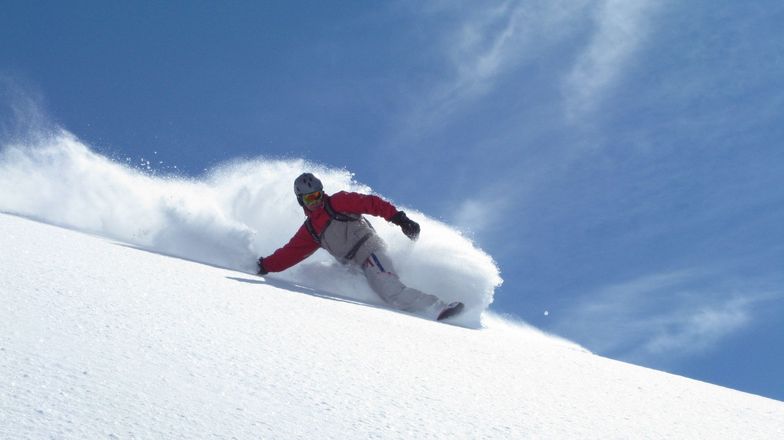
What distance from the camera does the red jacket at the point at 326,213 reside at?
7.68 metres

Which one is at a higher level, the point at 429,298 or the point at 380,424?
the point at 429,298

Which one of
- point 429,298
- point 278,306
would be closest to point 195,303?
point 278,306

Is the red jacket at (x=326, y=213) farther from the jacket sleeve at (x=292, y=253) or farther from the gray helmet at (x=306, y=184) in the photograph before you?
the gray helmet at (x=306, y=184)

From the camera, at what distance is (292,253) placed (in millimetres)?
7836

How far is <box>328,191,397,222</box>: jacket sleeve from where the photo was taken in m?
7.67

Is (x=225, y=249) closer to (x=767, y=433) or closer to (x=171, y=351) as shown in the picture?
(x=171, y=351)

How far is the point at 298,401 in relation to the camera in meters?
2.14

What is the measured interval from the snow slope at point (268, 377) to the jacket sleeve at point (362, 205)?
10.8 feet

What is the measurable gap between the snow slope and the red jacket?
327cm

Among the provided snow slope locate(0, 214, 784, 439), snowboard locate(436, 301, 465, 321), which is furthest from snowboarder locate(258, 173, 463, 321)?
snow slope locate(0, 214, 784, 439)

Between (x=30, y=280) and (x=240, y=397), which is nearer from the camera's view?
(x=240, y=397)

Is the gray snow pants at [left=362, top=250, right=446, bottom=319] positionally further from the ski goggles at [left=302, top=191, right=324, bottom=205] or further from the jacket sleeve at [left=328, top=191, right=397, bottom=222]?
the ski goggles at [left=302, top=191, right=324, bottom=205]

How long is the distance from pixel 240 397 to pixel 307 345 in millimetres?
885

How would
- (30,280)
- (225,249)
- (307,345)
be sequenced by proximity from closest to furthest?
(307,345)
(30,280)
(225,249)
